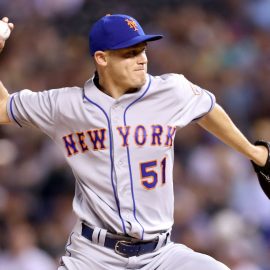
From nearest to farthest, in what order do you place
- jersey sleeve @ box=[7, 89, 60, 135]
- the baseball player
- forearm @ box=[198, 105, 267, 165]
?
the baseball player, jersey sleeve @ box=[7, 89, 60, 135], forearm @ box=[198, 105, 267, 165]

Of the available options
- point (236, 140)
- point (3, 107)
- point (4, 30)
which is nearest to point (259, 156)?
point (236, 140)

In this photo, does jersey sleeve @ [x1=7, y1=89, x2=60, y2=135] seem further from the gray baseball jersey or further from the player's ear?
the player's ear

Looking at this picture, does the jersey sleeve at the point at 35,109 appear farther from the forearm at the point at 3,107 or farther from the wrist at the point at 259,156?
the wrist at the point at 259,156

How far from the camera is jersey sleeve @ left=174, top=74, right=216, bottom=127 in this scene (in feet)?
13.7

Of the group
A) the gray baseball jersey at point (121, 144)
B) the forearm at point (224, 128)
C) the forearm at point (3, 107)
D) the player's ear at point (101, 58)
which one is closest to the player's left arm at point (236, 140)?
the forearm at point (224, 128)

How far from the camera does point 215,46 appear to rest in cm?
926

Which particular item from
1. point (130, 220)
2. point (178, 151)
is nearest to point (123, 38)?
point (130, 220)

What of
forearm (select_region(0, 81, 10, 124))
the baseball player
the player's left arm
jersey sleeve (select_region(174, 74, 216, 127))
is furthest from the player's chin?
forearm (select_region(0, 81, 10, 124))

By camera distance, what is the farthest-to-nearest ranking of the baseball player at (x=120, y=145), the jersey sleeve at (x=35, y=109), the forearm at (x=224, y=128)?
the forearm at (x=224, y=128)
the jersey sleeve at (x=35, y=109)
the baseball player at (x=120, y=145)

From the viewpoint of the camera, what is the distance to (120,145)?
4.09 m

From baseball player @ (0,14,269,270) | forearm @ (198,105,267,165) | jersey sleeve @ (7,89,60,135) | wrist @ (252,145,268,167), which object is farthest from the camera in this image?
wrist @ (252,145,268,167)

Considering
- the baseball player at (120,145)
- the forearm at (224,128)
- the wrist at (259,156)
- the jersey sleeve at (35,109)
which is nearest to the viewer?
the baseball player at (120,145)

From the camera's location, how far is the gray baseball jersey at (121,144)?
13.4 feet

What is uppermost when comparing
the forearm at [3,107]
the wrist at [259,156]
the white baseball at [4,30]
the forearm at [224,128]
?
the white baseball at [4,30]
